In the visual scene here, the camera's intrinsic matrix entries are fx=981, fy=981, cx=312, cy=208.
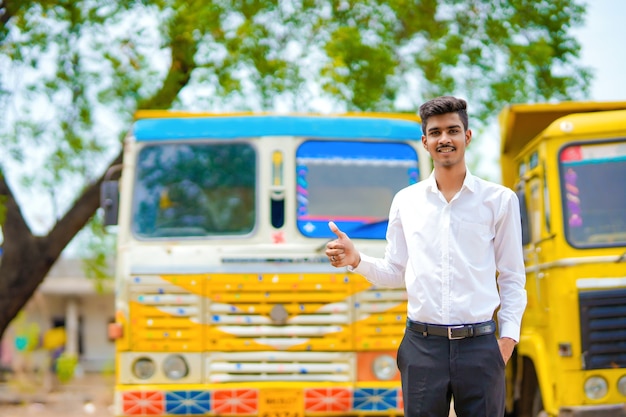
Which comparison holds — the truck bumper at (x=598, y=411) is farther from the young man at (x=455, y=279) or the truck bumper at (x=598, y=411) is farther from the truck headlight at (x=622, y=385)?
the young man at (x=455, y=279)

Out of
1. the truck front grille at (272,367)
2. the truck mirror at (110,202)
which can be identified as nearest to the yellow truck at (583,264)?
the truck front grille at (272,367)

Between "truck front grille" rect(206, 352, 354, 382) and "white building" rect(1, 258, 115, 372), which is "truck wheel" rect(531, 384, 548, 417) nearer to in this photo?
"truck front grille" rect(206, 352, 354, 382)

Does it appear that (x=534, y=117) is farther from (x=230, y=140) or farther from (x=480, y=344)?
(x=480, y=344)

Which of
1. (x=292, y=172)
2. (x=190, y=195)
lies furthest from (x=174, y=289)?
(x=292, y=172)

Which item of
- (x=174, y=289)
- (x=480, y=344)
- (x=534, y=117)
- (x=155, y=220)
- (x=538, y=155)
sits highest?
(x=534, y=117)

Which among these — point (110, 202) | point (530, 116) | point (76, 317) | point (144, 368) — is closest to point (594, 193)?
point (530, 116)

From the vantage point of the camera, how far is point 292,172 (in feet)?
23.2

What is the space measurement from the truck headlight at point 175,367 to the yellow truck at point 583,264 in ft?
8.29

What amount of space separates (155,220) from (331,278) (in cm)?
136

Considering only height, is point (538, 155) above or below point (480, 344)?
above

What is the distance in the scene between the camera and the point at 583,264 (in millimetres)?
6699

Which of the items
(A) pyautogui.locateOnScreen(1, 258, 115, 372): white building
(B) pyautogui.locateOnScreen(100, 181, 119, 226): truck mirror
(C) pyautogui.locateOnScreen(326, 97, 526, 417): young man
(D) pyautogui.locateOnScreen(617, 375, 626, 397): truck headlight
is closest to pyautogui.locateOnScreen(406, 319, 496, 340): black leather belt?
(C) pyautogui.locateOnScreen(326, 97, 526, 417): young man

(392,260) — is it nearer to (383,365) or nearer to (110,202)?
(383,365)

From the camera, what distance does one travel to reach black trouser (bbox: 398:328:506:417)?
3445mm
